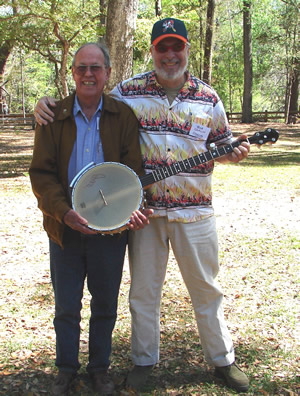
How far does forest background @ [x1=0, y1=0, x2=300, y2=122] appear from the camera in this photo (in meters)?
8.30

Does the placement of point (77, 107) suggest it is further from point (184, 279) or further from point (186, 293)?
point (186, 293)

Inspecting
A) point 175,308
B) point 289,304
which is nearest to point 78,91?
point 175,308

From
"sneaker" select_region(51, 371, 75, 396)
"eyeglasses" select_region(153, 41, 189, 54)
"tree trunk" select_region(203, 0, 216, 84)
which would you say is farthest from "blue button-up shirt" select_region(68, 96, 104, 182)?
"tree trunk" select_region(203, 0, 216, 84)

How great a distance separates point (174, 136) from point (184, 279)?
0.96m

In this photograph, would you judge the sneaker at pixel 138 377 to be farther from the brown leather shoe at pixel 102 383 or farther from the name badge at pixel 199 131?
the name badge at pixel 199 131

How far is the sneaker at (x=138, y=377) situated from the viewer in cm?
321

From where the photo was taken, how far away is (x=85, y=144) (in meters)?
2.94

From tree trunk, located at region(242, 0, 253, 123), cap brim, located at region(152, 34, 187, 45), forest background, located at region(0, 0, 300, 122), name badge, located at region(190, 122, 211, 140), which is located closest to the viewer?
cap brim, located at region(152, 34, 187, 45)

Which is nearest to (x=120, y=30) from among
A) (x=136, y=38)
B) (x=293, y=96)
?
(x=136, y=38)

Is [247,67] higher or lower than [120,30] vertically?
higher

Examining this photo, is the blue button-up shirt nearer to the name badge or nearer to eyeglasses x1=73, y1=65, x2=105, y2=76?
eyeglasses x1=73, y1=65, x2=105, y2=76

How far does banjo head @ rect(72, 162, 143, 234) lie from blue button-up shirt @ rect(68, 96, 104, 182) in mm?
128

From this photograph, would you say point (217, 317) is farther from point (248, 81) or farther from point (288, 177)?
point (248, 81)

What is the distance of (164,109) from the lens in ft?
10.2
